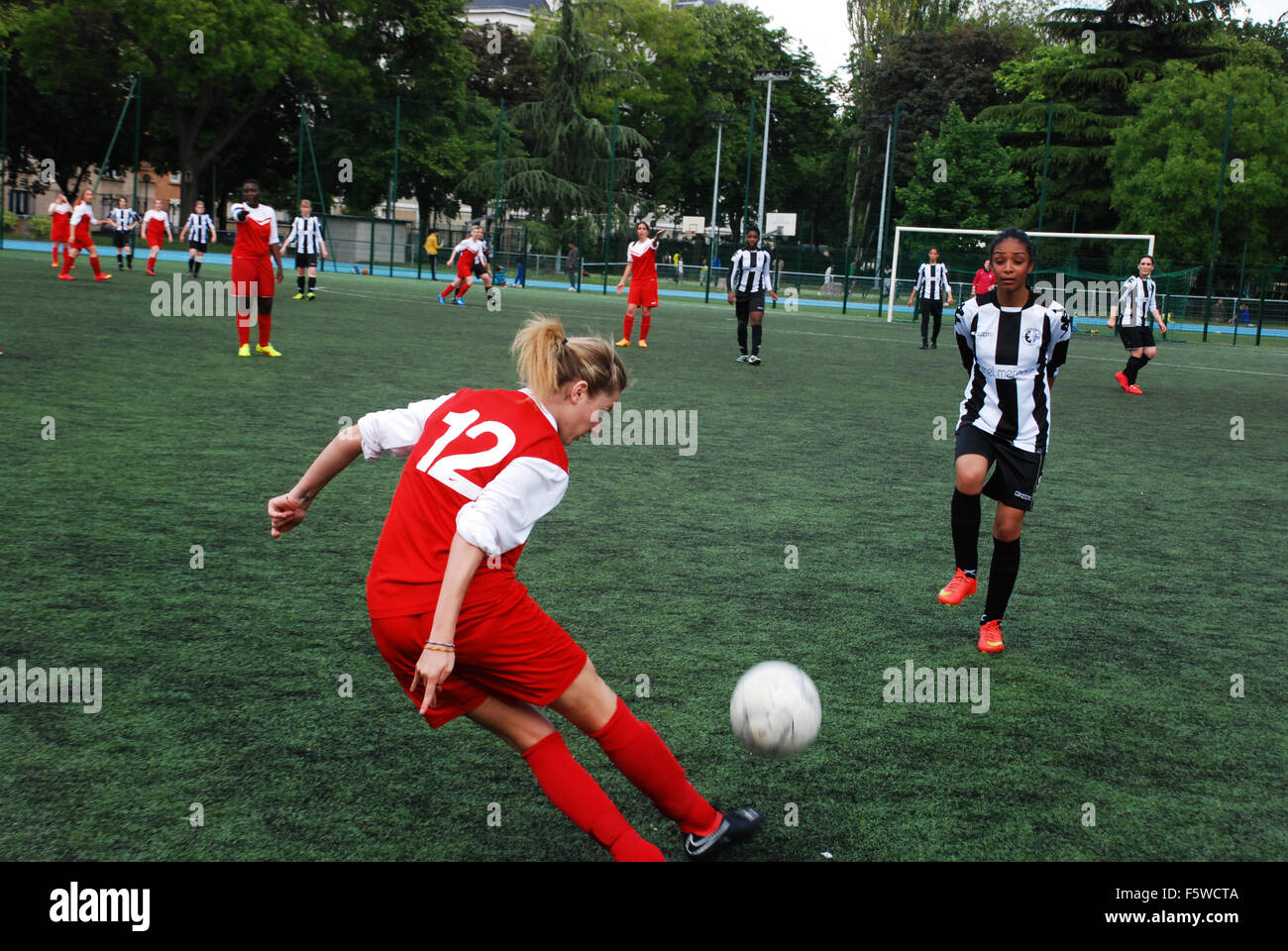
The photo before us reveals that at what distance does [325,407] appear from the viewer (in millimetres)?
10398

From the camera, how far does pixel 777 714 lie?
345 centimetres

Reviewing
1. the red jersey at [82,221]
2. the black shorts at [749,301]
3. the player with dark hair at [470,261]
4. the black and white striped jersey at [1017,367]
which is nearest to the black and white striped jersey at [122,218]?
the red jersey at [82,221]

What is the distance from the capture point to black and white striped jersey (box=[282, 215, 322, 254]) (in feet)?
74.2

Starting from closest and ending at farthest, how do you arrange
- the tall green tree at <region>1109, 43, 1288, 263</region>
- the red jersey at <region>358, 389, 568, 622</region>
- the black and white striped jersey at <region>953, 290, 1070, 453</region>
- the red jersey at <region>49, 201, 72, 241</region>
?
the red jersey at <region>358, 389, 568, 622</region> → the black and white striped jersey at <region>953, 290, 1070, 453</region> → the red jersey at <region>49, 201, 72, 241</region> → the tall green tree at <region>1109, 43, 1288, 263</region>

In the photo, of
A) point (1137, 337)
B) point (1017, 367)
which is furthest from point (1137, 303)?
point (1017, 367)

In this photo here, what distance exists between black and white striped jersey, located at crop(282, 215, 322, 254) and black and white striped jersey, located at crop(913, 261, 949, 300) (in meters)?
11.9

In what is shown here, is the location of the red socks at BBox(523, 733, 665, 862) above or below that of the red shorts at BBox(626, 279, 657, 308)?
below

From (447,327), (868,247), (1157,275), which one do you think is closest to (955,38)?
(868,247)

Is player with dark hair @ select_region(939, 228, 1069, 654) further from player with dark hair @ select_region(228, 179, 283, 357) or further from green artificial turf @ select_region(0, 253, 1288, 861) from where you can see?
player with dark hair @ select_region(228, 179, 283, 357)

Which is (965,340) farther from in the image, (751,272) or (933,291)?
(933,291)

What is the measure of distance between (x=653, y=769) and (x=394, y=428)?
44.6 inches

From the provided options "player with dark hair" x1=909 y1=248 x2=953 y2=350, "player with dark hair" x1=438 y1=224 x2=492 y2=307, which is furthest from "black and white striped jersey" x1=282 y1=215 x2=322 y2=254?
"player with dark hair" x1=909 y1=248 x2=953 y2=350
